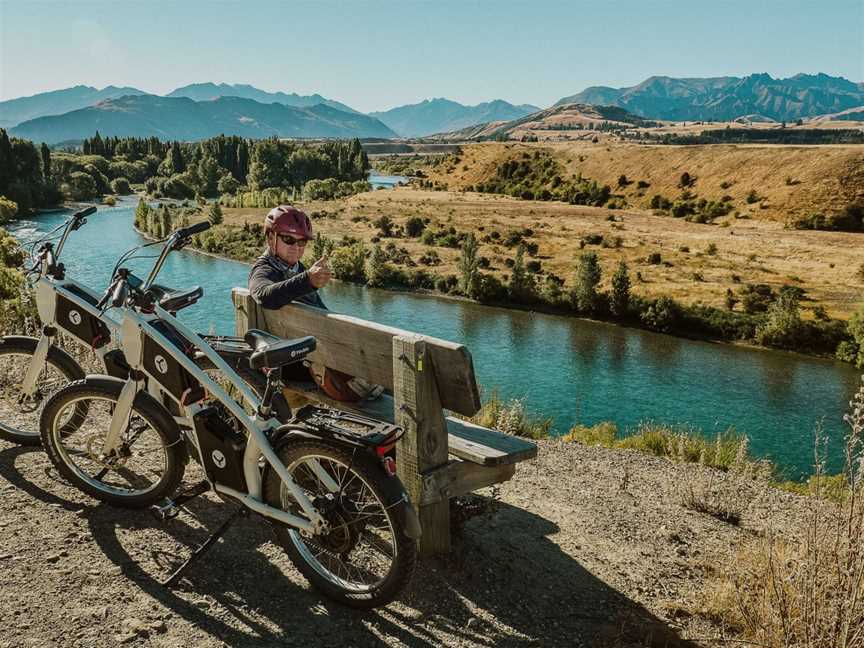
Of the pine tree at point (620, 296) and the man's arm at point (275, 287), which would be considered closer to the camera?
the man's arm at point (275, 287)

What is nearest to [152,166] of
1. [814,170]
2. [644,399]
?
[814,170]

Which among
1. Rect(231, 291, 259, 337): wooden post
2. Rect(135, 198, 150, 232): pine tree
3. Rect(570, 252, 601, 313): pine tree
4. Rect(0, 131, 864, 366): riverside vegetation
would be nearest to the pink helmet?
Rect(231, 291, 259, 337): wooden post

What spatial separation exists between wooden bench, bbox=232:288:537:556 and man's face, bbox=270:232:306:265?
634 mm

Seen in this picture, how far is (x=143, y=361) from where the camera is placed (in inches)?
186

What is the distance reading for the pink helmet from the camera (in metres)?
5.39

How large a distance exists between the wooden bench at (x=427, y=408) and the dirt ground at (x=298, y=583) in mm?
637

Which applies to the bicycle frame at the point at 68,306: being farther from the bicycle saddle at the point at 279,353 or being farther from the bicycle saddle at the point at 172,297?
the bicycle saddle at the point at 279,353

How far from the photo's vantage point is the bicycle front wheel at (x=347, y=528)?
3816 millimetres

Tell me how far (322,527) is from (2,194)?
328ft

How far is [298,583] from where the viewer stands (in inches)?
179

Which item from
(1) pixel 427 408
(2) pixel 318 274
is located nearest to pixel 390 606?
(1) pixel 427 408

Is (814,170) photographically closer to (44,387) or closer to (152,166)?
(44,387)

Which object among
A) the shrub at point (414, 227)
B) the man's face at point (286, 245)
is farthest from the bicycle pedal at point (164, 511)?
the shrub at point (414, 227)

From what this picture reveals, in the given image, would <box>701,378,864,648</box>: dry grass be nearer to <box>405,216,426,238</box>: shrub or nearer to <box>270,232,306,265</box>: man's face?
<box>270,232,306,265</box>: man's face
